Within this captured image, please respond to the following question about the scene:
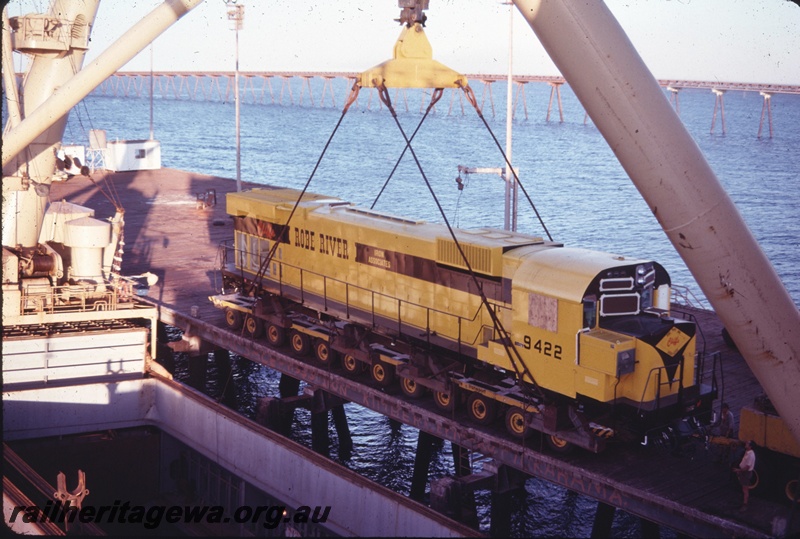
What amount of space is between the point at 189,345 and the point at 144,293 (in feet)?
13.0

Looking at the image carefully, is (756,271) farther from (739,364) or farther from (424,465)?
(424,465)

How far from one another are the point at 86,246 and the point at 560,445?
1864 cm

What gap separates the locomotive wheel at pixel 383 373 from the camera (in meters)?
22.6

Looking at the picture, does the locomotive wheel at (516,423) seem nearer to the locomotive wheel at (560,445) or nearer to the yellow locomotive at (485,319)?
the yellow locomotive at (485,319)

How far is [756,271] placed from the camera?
10.9 m

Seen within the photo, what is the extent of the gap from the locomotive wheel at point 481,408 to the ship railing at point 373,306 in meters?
1.19

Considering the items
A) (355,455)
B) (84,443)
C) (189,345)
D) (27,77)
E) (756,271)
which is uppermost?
(27,77)

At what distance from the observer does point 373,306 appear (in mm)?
23547

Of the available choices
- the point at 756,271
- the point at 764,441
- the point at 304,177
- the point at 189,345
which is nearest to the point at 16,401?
the point at 189,345

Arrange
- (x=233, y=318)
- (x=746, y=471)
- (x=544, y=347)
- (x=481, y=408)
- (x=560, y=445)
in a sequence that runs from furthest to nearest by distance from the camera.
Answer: (x=233, y=318), (x=481, y=408), (x=544, y=347), (x=560, y=445), (x=746, y=471)

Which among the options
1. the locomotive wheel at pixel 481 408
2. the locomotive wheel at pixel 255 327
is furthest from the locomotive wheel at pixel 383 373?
the locomotive wheel at pixel 255 327

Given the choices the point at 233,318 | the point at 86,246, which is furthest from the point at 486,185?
the point at 233,318

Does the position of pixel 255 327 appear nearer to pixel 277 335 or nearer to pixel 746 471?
pixel 277 335

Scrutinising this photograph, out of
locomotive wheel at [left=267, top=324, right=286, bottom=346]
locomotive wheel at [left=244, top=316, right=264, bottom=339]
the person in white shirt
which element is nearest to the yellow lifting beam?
the person in white shirt
